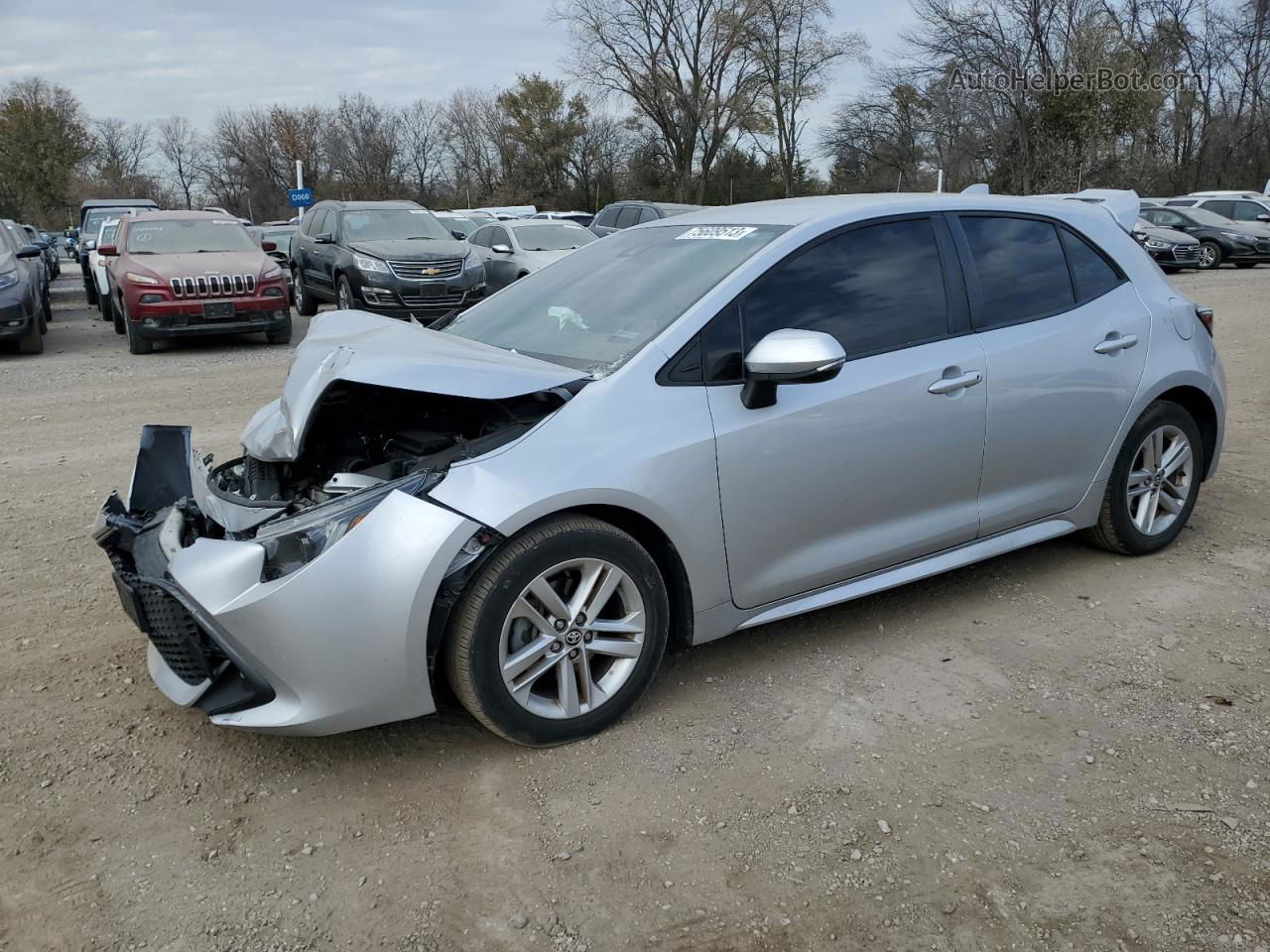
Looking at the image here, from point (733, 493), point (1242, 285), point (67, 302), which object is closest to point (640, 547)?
point (733, 493)

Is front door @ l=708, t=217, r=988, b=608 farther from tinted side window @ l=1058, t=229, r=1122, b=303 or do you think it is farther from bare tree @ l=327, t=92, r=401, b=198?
bare tree @ l=327, t=92, r=401, b=198

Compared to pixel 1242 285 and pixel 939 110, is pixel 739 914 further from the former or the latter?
pixel 939 110

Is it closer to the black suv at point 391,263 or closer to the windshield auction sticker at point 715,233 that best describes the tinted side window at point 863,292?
the windshield auction sticker at point 715,233

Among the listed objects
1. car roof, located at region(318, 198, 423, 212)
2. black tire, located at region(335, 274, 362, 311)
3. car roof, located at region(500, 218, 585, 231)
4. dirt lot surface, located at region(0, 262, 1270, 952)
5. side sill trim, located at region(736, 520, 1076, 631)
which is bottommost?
dirt lot surface, located at region(0, 262, 1270, 952)

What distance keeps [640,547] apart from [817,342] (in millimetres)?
833

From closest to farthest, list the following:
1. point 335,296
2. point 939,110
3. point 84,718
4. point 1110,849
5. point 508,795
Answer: point 1110,849 → point 508,795 → point 84,718 → point 335,296 → point 939,110

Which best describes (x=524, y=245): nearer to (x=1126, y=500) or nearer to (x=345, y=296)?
(x=345, y=296)

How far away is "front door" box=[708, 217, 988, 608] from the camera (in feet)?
10.8

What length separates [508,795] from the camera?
2871 millimetres

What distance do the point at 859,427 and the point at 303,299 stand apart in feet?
45.9

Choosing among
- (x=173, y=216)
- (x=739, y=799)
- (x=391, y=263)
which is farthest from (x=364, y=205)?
(x=739, y=799)

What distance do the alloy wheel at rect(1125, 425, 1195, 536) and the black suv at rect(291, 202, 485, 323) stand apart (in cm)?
948

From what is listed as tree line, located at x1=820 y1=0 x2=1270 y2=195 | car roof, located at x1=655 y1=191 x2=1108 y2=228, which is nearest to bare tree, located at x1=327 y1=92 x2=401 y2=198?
tree line, located at x1=820 y1=0 x2=1270 y2=195

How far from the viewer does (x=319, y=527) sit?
9.23ft
